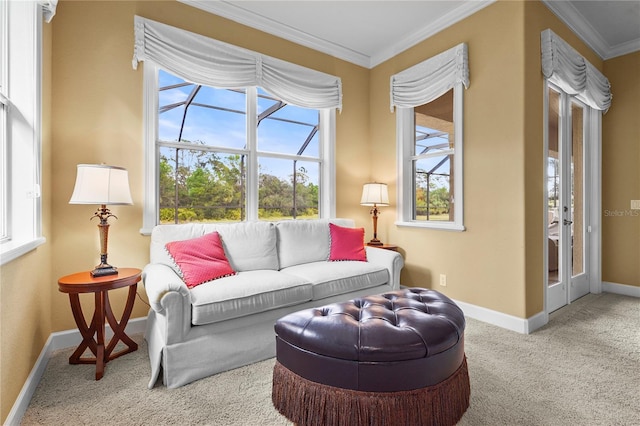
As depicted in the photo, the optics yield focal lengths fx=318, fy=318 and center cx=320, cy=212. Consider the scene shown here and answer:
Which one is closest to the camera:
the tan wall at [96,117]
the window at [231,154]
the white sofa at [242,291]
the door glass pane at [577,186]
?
the white sofa at [242,291]

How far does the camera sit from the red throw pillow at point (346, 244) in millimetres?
3131

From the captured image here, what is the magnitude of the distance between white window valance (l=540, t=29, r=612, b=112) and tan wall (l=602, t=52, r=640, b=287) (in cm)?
17

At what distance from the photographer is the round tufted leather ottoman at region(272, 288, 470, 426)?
4.43ft

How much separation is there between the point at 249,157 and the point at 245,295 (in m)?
1.58

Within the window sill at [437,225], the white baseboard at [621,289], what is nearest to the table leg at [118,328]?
the window sill at [437,225]

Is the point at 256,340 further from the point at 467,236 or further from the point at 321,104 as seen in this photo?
the point at 321,104

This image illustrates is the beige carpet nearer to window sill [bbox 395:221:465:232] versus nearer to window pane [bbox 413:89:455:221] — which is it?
window sill [bbox 395:221:465:232]

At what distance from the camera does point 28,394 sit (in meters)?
1.69

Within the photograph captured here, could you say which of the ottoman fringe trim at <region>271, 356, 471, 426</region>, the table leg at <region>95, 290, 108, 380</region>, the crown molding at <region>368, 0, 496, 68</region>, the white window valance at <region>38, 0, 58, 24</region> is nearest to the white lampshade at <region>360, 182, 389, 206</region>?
the crown molding at <region>368, 0, 496, 68</region>

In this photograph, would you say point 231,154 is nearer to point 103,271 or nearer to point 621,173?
point 103,271

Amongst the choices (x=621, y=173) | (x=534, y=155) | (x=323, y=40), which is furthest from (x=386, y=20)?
(x=621, y=173)

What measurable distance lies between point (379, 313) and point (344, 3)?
9.17 ft

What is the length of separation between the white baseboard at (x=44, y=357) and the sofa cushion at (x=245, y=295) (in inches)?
33.3

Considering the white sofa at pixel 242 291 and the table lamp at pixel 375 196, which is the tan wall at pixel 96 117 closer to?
the white sofa at pixel 242 291
